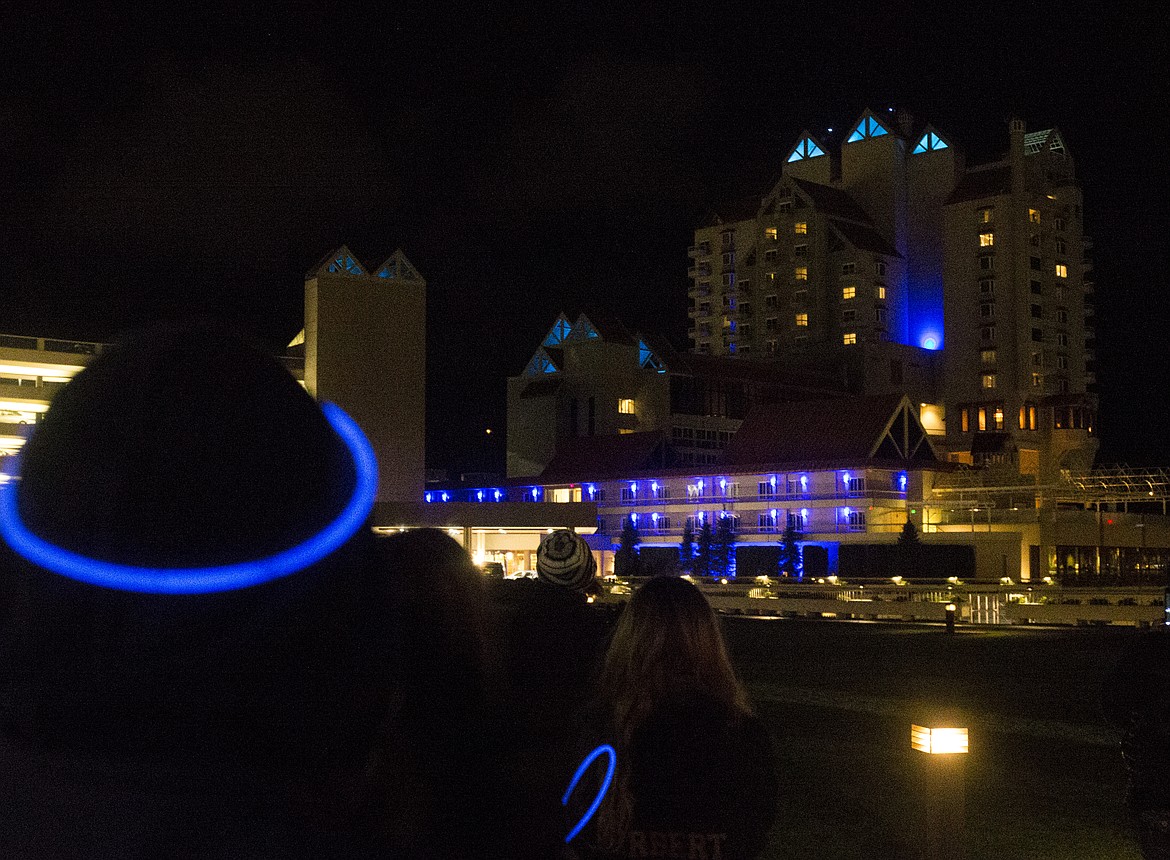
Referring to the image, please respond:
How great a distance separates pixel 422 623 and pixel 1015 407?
87.5 m

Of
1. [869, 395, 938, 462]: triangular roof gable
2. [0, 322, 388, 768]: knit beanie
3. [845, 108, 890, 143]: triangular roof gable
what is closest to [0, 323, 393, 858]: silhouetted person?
[0, 322, 388, 768]: knit beanie

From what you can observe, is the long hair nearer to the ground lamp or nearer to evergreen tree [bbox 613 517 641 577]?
the ground lamp

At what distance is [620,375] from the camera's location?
83.1 m

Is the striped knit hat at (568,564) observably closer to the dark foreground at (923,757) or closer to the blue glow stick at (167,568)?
the dark foreground at (923,757)

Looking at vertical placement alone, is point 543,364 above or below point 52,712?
above

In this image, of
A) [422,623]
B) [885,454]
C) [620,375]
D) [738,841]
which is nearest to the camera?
[422,623]

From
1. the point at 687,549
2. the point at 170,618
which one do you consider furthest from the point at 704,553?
the point at 170,618

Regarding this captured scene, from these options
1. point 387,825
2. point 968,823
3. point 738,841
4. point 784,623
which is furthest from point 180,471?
point 784,623

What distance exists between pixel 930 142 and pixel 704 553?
46912 millimetres

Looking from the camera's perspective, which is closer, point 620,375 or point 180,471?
point 180,471

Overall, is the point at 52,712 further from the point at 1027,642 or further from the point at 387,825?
the point at 1027,642

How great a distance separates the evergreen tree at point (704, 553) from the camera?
64.2m

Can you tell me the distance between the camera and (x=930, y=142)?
9581cm

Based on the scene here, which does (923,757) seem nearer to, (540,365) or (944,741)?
(944,741)
